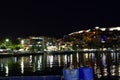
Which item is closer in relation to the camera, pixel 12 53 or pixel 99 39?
pixel 12 53

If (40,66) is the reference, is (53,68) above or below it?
below

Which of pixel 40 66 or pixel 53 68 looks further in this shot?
pixel 40 66

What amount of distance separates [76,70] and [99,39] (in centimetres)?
14106

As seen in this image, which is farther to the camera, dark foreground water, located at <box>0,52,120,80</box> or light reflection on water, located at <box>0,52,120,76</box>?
light reflection on water, located at <box>0,52,120,76</box>

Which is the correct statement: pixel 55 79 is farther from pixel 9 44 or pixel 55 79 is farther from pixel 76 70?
pixel 9 44

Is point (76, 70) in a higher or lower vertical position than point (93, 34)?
lower

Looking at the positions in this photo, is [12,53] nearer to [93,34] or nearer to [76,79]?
[93,34]

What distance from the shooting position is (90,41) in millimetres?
147000

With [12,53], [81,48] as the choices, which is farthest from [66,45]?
[12,53]

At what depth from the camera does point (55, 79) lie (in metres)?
11.2

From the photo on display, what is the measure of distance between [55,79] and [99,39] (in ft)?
460

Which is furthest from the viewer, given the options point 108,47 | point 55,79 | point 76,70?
point 108,47

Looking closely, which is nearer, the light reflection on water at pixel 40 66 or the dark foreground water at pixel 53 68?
the dark foreground water at pixel 53 68

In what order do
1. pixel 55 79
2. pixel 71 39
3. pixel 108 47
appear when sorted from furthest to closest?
pixel 71 39 < pixel 108 47 < pixel 55 79
